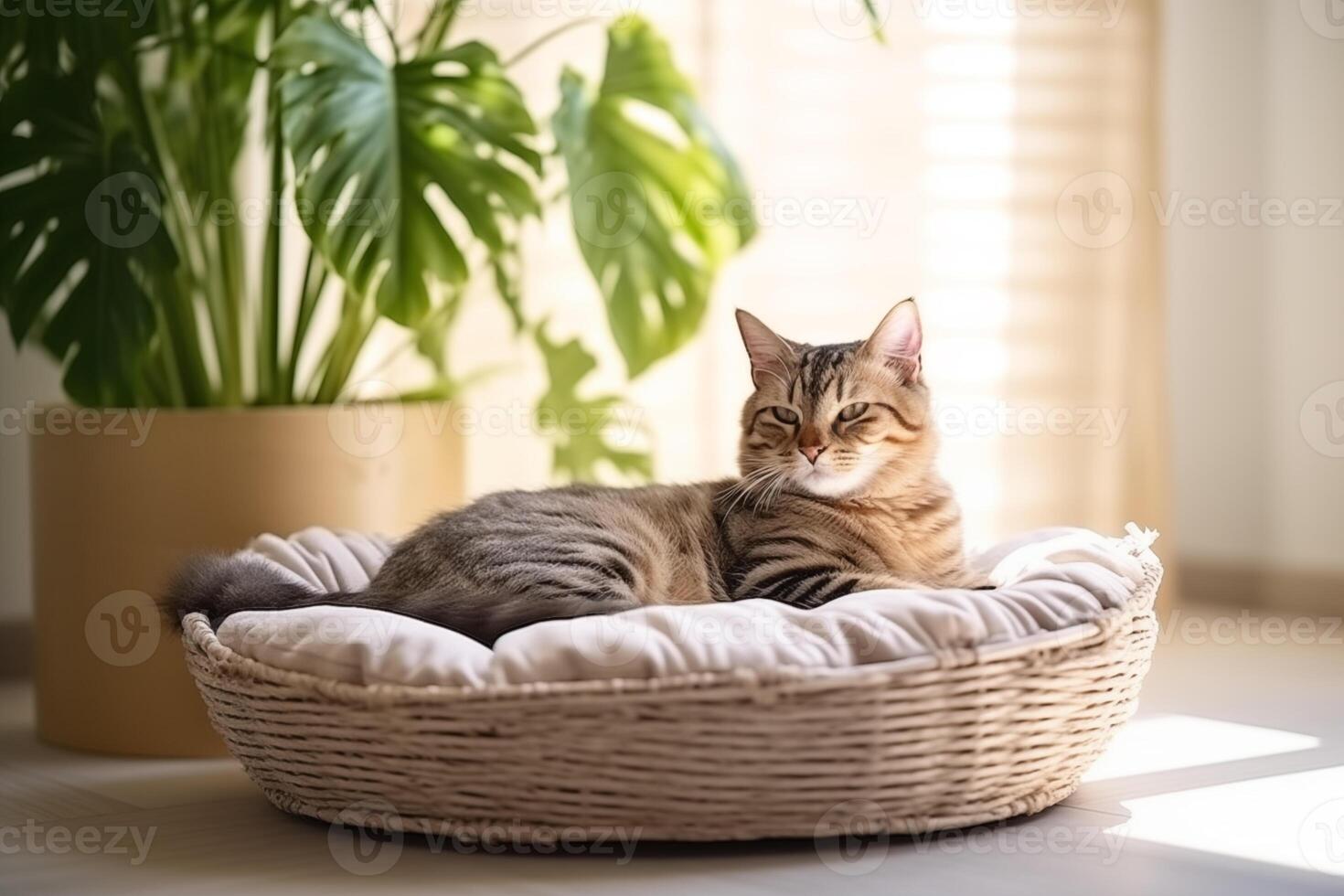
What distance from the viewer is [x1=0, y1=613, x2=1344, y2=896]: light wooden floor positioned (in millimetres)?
1620

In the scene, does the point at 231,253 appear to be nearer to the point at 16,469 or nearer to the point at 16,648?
the point at 16,469

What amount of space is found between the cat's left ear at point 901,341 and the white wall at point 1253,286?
170 cm

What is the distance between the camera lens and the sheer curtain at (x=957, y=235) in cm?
361

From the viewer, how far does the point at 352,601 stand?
78.5 inches

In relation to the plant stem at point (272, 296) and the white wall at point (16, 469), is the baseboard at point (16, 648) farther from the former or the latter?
the plant stem at point (272, 296)

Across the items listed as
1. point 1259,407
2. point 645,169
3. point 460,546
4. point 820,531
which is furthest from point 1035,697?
point 1259,407

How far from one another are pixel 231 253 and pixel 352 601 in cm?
90

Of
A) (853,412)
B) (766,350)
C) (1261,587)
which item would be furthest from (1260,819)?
(1261,587)

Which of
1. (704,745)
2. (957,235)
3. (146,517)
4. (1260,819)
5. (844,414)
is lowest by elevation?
(1260,819)

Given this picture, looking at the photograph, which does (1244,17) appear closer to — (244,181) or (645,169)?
(645,169)

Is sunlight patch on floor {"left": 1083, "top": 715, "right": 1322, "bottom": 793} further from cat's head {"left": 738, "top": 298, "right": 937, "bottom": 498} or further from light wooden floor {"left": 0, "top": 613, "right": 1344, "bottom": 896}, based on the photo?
cat's head {"left": 738, "top": 298, "right": 937, "bottom": 498}

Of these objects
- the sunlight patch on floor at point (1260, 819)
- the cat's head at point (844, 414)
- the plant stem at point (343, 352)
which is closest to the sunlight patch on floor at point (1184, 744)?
the sunlight patch on floor at point (1260, 819)

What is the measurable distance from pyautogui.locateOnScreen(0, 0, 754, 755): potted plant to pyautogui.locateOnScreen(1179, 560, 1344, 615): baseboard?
5.54ft

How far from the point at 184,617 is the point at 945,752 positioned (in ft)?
3.38
